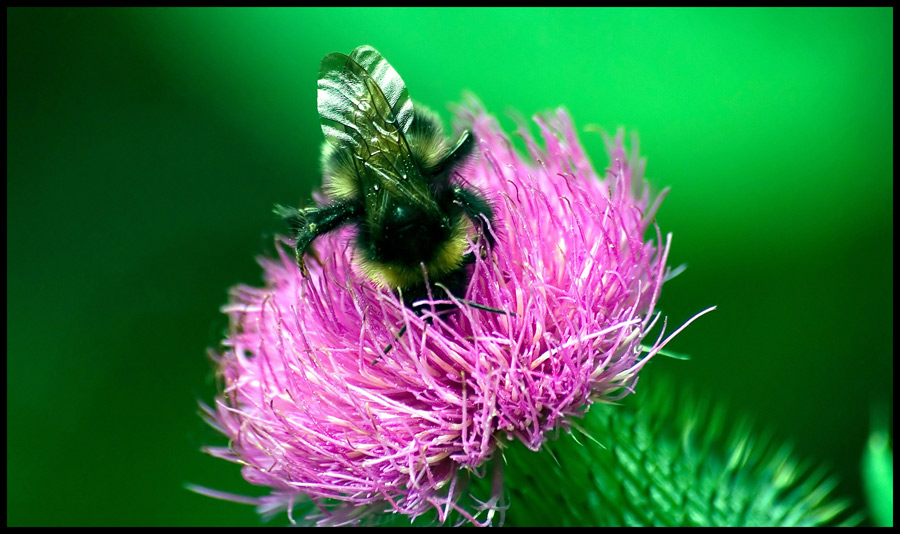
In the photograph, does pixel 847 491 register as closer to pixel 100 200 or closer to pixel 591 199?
pixel 591 199

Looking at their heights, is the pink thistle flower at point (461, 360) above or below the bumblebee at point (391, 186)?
below

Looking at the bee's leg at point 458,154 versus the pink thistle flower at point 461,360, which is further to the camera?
the bee's leg at point 458,154

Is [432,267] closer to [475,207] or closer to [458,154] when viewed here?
[475,207]

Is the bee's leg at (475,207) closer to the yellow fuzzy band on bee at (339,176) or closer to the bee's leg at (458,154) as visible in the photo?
the bee's leg at (458,154)

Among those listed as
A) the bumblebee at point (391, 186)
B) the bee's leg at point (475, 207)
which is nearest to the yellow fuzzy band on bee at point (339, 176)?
the bumblebee at point (391, 186)

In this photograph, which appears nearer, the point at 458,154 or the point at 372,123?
the point at 372,123

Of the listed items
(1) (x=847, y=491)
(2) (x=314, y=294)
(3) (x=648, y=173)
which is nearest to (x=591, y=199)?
(2) (x=314, y=294)

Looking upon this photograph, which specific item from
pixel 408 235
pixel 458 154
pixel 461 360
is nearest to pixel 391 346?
pixel 461 360
